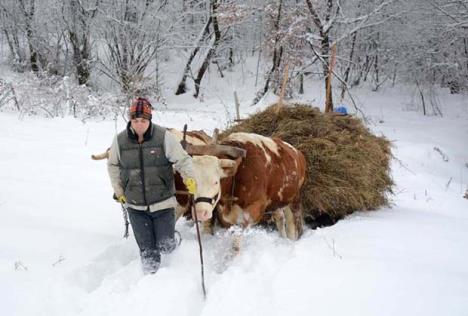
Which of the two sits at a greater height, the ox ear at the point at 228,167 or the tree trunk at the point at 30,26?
the tree trunk at the point at 30,26

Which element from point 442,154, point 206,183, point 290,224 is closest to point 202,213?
point 206,183

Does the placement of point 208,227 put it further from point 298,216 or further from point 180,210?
point 298,216

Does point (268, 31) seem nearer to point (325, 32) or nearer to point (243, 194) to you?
point (325, 32)

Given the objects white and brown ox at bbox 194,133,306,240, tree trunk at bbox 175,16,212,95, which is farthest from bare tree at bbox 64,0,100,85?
white and brown ox at bbox 194,133,306,240

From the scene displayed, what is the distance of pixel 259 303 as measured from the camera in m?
3.29

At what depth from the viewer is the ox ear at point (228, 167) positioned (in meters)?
4.12

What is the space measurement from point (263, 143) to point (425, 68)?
1911 centimetres

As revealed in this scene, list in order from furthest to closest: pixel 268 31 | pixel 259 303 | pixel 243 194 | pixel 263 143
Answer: pixel 268 31 < pixel 263 143 < pixel 243 194 < pixel 259 303

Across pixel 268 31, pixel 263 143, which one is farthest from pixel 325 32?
pixel 263 143

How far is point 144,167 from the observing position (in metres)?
3.64

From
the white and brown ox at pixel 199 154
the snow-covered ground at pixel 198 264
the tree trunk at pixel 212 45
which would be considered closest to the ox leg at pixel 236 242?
the snow-covered ground at pixel 198 264

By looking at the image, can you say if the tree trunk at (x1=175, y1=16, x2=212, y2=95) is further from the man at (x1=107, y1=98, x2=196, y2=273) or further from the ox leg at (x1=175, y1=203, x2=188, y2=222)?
the man at (x1=107, y1=98, x2=196, y2=273)

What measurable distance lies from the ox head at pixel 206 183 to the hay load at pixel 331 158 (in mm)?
2197

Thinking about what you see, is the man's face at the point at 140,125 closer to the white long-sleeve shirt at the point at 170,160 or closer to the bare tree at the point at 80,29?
the white long-sleeve shirt at the point at 170,160
